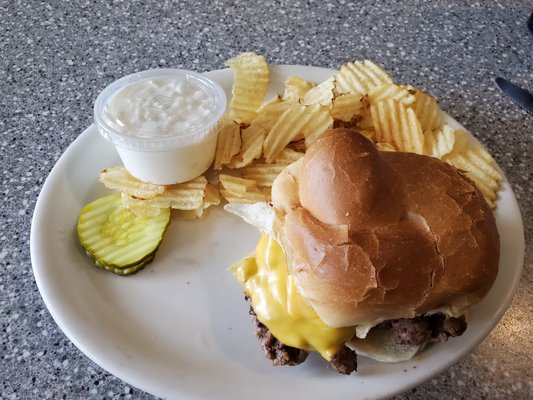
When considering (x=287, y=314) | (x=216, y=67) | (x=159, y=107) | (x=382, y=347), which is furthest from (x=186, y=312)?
(x=216, y=67)

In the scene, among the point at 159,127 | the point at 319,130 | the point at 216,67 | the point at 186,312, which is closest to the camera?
the point at 186,312

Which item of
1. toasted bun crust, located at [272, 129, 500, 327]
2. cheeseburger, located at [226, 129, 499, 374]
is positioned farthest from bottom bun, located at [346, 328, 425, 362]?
toasted bun crust, located at [272, 129, 500, 327]

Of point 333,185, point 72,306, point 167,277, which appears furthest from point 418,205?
point 72,306

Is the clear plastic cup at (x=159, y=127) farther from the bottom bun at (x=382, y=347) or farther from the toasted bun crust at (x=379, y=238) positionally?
the bottom bun at (x=382, y=347)

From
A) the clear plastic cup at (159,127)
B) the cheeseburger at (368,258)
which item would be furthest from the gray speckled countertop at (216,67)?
the clear plastic cup at (159,127)

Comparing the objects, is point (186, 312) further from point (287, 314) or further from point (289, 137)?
point (289, 137)

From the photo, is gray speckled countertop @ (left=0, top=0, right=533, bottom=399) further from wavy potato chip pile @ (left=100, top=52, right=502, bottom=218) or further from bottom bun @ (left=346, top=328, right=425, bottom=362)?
wavy potato chip pile @ (left=100, top=52, right=502, bottom=218)
